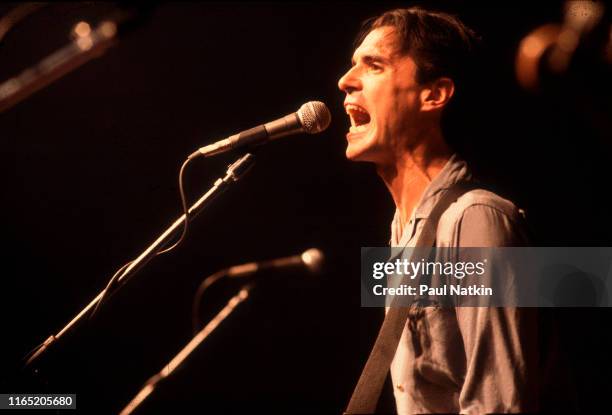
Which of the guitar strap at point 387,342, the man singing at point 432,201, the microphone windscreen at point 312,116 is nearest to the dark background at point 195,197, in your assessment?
the man singing at point 432,201

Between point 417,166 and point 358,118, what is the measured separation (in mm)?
327

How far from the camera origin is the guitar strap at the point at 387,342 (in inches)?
72.9

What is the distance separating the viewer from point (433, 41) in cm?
234

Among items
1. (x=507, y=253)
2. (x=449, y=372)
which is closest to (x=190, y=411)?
(x=449, y=372)

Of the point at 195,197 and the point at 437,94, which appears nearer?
the point at 437,94

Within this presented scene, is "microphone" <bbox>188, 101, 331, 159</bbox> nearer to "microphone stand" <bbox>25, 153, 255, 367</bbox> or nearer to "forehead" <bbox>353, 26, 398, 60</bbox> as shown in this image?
"microphone stand" <bbox>25, 153, 255, 367</bbox>

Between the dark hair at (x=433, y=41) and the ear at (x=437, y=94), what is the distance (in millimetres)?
25

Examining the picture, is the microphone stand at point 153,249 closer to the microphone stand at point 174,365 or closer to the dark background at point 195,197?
the microphone stand at point 174,365

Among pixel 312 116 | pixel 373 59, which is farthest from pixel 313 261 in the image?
pixel 373 59

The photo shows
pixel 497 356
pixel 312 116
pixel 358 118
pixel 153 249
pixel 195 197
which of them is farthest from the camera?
pixel 195 197

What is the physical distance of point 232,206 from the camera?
3396 millimetres

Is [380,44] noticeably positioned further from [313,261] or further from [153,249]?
[153,249]

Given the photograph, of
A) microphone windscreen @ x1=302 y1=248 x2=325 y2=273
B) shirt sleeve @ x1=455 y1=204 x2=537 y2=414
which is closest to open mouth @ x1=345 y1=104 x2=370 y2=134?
microphone windscreen @ x1=302 y1=248 x2=325 y2=273

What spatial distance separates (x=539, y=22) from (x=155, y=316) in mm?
2594
